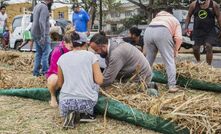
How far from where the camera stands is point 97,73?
16.0 feet

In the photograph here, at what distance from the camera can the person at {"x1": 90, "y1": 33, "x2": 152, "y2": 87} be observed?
17.4ft

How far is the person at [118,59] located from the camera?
5.30 meters

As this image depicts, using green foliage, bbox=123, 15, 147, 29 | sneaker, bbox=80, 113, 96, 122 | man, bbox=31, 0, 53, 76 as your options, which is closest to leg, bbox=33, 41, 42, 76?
man, bbox=31, 0, 53, 76

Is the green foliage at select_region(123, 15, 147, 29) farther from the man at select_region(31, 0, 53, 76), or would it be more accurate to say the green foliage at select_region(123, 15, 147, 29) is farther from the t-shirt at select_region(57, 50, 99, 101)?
the t-shirt at select_region(57, 50, 99, 101)

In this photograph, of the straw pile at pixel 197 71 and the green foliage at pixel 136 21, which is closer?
the straw pile at pixel 197 71

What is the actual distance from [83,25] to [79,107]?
671cm

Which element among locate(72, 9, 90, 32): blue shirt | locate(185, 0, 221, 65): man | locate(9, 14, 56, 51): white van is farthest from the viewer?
locate(9, 14, 56, 51): white van

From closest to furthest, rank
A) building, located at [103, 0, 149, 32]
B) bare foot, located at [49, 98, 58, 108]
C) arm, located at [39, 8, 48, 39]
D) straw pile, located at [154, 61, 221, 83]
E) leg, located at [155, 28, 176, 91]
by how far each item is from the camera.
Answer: bare foot, located at [49, 98, 58, 108] → leg, located at [155, 28, 176, 91] → straw pile, located at [154, 61, 221, 83] → arm, located at [39, 8, 48, 39] → building, located at [103, 0, 149, 32]

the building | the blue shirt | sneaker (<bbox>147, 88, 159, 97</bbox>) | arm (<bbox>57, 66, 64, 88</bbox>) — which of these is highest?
the blue shirt

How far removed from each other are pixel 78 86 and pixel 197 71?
302cm

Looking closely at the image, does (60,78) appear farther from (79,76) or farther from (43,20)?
(43,20)

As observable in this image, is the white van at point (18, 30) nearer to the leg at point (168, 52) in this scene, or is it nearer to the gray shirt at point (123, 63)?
the leg at point (168, 52)

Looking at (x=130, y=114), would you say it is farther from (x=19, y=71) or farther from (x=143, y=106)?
(x=19, y=71)

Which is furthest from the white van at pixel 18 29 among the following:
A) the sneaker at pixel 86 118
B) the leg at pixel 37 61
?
the sneaker at pixel 86 118
